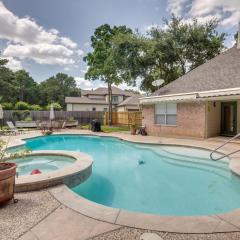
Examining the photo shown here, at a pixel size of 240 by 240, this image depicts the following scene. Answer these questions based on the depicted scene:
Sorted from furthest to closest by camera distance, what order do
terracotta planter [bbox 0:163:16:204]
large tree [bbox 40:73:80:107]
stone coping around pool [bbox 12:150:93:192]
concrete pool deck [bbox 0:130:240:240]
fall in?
large tree [bbox 40:73:80:107] < stone coping around pool [bbox 12:150:93:192] < terracotta planter [bbox 0:163:16:204] < concrete pool deck [bbox 0:130:240:240]

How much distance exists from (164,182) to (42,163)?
5.01m

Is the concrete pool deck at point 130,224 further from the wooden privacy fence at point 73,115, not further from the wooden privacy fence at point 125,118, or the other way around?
the wooden privacy fence at point 73,115

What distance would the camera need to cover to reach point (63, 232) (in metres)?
3.57

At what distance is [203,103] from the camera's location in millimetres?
14758

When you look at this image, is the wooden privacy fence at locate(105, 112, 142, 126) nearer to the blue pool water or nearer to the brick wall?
the brick wall

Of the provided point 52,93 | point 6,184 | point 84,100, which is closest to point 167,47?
point 6,184

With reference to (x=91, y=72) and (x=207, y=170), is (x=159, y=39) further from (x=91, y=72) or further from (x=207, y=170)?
(x=207, y=170)

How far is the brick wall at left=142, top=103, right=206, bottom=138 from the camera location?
1487cm

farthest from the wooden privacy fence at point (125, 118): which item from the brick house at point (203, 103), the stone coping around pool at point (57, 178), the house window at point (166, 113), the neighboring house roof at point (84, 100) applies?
the stone coping around pool at point (57, 178)

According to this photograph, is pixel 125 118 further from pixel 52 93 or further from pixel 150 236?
pixel 52 93

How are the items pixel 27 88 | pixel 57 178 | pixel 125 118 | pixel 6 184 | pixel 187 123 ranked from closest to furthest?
pixel 6 184 < pixel 57 178 < pixel 187 123 < pixel 125 118 < pixel 27 88

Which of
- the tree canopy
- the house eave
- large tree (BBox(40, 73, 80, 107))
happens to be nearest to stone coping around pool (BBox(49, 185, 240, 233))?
the house eave

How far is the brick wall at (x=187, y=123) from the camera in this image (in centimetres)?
1487

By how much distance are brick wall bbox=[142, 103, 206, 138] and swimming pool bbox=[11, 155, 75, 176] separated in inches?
373
